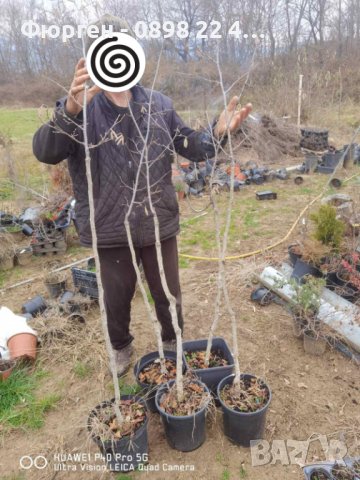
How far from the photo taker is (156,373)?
2252mm

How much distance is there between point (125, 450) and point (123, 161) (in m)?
1.52

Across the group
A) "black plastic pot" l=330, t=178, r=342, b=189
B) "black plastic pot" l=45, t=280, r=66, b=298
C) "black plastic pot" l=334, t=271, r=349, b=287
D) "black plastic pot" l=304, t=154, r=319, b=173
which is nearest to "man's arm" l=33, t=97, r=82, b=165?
"black plastic pot" l=45, t=280, r=66, b=298

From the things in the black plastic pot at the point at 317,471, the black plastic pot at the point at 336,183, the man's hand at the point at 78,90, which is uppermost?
the man's hand at the point at 78,90

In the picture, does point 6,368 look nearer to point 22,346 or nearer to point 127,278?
point 22,346

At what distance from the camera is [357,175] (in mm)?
7379

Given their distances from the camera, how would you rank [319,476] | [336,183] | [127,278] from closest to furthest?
[319,476], [127,278], [336,183]

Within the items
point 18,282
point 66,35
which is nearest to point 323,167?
point 18,282

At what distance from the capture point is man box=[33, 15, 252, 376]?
1878 millimetres

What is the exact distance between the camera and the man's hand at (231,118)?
6.15ft

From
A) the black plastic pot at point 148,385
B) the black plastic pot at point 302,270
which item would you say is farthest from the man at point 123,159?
the black plastic pot at point 302,270

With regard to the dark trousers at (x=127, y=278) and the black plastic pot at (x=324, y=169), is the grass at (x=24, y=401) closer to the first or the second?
the dark trousers at (x=127, y=278)

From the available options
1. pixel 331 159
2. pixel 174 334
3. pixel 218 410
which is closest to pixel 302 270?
pixel 174 334

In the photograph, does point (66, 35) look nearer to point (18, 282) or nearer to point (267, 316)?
point (267, 316)

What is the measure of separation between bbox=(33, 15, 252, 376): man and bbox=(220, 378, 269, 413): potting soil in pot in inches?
29.7
